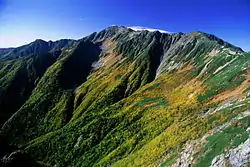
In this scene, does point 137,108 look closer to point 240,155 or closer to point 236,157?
point 236,157

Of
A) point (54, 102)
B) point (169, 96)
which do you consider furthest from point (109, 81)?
point (169, 96)

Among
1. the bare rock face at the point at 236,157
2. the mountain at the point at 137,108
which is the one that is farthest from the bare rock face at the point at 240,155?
the mountain at the point at 137,108

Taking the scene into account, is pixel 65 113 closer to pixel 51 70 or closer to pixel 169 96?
pixel 169 96

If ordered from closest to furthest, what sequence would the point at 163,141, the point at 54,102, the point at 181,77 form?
the point at 163,141 < the point at 181,77 < the point at 54,102

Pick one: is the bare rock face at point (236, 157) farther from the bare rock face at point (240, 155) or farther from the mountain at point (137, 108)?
the mountain at point (137, 108)

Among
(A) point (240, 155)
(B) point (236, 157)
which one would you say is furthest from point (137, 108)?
(A) point (240, 155)
